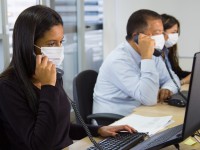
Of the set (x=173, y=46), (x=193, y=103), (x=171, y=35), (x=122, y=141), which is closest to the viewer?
(x=193, y=103)

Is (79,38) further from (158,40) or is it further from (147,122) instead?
(147,122)

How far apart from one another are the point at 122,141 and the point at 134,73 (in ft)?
2.72

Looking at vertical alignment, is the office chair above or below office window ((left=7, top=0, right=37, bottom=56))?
below

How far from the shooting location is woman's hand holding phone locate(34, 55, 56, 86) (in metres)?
1.25

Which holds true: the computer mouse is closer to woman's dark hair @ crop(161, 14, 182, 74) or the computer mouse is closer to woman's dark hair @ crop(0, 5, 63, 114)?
woman's dark hair @ crop(161, 14, 182, 74)

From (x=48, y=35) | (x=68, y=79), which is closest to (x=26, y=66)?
(x=48, y=35)

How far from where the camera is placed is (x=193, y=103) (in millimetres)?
1105

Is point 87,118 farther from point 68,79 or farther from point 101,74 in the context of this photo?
point 68,79

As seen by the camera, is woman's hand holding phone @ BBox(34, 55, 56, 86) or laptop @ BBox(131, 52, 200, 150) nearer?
laptop @ BBox(131, 52, 200, 150)

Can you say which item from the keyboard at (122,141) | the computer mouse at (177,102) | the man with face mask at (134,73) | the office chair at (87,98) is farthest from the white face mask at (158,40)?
the keyboard at (122,141)

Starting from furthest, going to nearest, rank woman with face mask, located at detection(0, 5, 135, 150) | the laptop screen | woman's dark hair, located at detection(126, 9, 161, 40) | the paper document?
woman's dark hair, located at detection(126, 9, 161, 40)
the paper document
woman with face mask, located at detection(0, 5, 135, 150)
the laptop screen

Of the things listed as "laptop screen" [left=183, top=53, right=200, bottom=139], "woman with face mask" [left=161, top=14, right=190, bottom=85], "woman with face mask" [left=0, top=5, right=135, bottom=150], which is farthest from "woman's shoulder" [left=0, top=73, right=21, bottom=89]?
"woman with face mask" [left=161, top=14, right=190, bottom=85]

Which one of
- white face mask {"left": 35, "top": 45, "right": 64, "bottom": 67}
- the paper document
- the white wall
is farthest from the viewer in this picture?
the white wall

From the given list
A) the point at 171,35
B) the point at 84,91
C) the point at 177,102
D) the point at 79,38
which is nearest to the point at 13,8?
the point at 79,38
